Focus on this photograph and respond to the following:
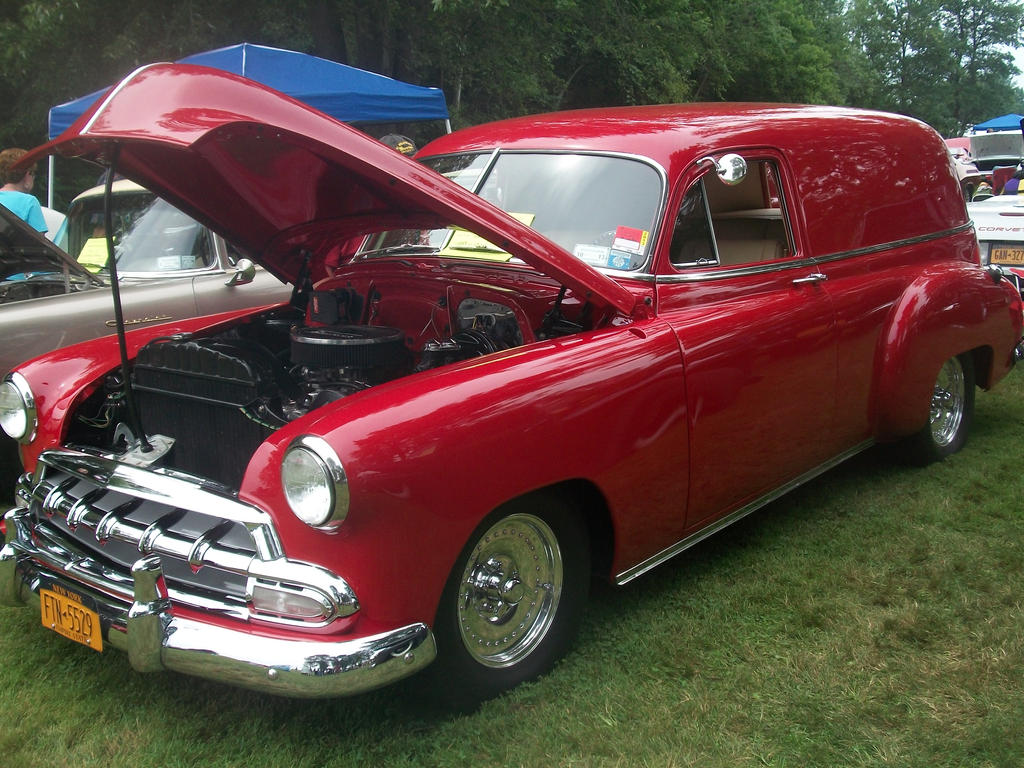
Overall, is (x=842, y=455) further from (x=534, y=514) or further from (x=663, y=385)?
(x=534, y=514)

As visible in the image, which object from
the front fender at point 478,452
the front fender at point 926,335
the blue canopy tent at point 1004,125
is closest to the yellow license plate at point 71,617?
the front fender at point 478,452

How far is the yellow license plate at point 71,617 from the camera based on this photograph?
7.96 ft

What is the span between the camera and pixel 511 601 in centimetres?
266

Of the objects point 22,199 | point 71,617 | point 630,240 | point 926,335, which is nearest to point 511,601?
point 71,617

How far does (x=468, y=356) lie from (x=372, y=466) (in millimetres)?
957

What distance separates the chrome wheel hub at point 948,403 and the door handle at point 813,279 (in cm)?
123

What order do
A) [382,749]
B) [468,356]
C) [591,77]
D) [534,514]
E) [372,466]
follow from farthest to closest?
[591,77] → [468,356] → [534,514] → [382,749] → [372,466]

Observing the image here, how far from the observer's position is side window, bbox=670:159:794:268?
3.30m

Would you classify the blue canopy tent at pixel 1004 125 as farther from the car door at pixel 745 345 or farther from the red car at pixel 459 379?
the car door at pixel 745 345

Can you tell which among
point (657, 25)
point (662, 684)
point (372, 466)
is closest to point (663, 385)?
point (662, 684)

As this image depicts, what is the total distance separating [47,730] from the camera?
2.55 meters

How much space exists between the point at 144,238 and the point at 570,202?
3313 millimetres

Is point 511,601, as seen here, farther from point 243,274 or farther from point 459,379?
point 243,274

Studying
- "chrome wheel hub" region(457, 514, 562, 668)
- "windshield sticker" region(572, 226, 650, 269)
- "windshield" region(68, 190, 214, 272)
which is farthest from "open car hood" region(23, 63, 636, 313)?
"windshield" region(68, 190, 214, 272)
